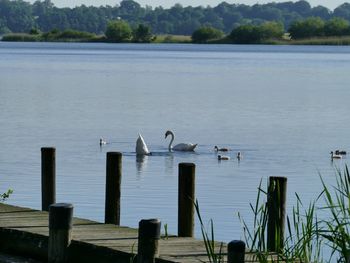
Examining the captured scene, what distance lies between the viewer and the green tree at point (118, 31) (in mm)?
169500

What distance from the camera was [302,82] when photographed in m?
60.9

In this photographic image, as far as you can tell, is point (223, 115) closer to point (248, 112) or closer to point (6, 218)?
point (248, 112)

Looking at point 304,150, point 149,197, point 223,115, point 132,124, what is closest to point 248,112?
point 223,115

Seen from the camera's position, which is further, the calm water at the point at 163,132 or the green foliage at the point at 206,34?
the green foliage at the point at 206,34

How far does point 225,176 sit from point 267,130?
33.2ft

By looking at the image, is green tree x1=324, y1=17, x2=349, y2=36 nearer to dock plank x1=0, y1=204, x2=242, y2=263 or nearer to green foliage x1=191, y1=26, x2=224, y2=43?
green foliage x1=191, y1=26, x2=224, y2=43

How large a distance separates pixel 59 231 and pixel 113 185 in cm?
236

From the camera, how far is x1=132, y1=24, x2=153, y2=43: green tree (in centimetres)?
17338

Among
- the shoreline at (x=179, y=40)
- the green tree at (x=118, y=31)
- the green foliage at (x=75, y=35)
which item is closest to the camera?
the shoreline at (x=179, y=40)

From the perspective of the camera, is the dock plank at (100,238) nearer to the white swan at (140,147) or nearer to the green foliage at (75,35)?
the white swan at (140,147)

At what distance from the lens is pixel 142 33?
174625mm

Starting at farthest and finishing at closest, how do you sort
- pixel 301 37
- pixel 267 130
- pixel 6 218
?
1. pixel 301 37
2. pixel 267 130
3. pixel 6 218

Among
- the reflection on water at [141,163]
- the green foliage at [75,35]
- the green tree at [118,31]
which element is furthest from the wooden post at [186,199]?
the green foliage at [75,35]

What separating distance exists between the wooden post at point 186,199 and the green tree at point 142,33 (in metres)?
159
